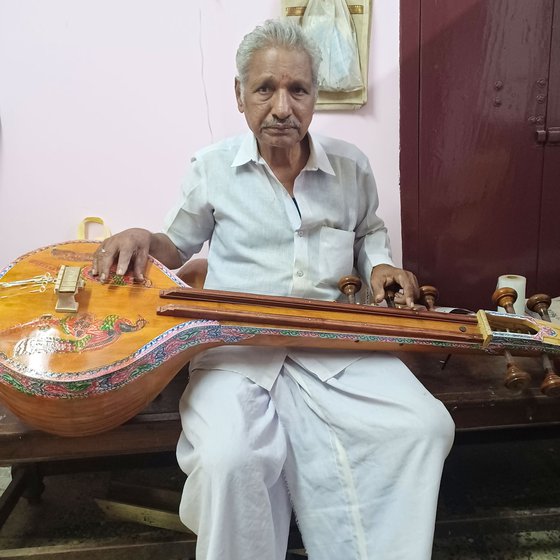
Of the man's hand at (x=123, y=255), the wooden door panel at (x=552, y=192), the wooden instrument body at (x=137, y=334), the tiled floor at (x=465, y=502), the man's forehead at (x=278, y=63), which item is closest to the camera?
the wooden instrument body at (x=137, y=334)

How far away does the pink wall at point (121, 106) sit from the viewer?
2.11m

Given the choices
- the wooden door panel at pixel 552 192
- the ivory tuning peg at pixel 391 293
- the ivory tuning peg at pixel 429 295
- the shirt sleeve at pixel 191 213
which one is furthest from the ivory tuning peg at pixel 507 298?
the wooden door panel at pixel 552 192

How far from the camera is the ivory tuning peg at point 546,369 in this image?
124 centimetres

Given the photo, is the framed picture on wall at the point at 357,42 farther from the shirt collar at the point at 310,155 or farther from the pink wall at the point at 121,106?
the shirt collar at the point at 310,155

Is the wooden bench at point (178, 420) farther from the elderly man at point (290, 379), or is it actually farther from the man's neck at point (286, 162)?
the man's neck at point (286, 162)

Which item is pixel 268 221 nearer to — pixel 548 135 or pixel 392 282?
pixel 392 282

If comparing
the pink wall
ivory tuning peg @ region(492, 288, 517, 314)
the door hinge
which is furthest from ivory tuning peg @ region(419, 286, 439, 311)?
the door hinge

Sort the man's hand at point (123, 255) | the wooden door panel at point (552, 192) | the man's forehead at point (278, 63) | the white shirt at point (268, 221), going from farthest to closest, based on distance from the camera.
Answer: the wooden door panel at point (552, 192) → the white shirt at point (268, 221) → the man's forehead at point (278, 63) → the man's hand at point (123, 255)

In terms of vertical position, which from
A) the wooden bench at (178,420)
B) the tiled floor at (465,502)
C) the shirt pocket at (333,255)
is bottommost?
the tiled floor at (465,502)

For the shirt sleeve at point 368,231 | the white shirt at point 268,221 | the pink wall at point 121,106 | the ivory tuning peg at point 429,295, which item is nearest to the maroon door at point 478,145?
the pink wall at point 121,106

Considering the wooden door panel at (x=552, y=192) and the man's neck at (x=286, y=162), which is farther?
the wooden door panel at (x=552, y=192)

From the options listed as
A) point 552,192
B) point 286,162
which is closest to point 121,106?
point 286,162

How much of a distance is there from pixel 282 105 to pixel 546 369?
96 centimetres

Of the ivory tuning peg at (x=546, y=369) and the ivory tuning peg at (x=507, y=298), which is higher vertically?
the ivory tuning peg at (x=507, y=298)
